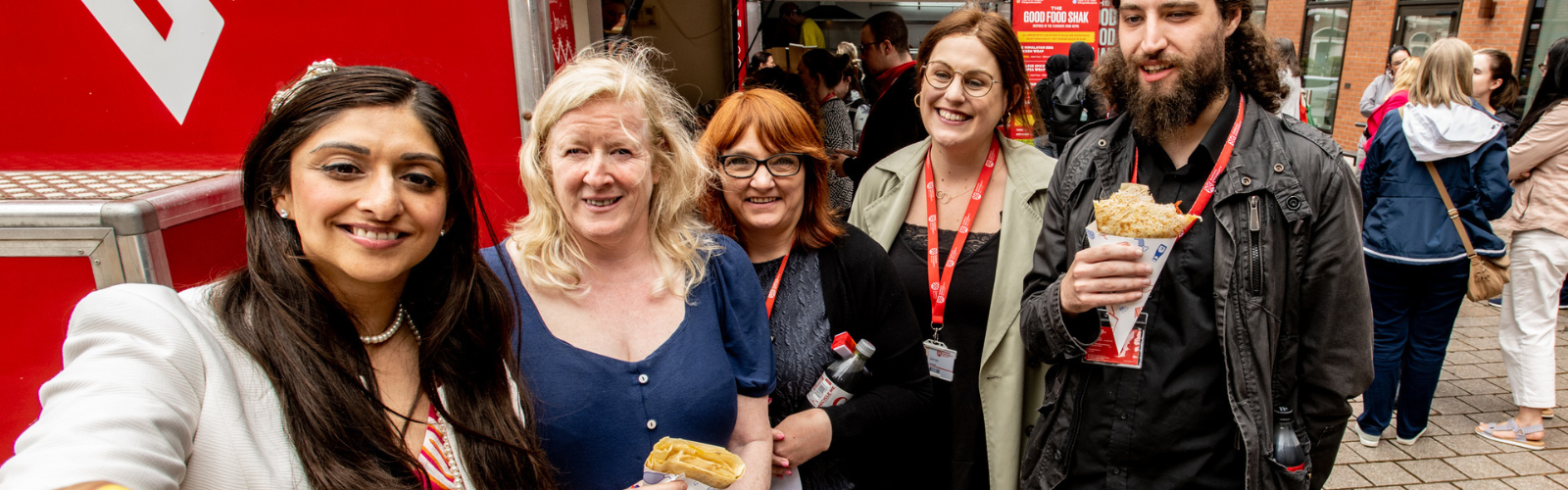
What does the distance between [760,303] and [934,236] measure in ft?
3.00

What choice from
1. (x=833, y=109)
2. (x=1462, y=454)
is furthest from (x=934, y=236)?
(x=1462, y=454)

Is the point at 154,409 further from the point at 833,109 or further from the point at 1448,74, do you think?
the point at 1448,74

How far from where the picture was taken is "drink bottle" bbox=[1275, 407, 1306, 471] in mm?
1908

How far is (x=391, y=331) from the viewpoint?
150 centimetres

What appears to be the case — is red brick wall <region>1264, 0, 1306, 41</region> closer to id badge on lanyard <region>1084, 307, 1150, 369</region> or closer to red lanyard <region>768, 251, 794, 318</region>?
id badge on lanyard <region>1084, 307, 1150, 369</region>

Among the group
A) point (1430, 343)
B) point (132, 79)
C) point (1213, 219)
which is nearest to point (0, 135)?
point (132, 79)

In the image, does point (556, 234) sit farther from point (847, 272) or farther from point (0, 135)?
point (0, 135)

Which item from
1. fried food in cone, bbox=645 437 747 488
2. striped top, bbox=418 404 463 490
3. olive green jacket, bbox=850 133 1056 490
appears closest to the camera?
striped top, bbox=418 404 463 490

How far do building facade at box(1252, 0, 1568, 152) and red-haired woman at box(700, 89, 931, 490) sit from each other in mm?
10301

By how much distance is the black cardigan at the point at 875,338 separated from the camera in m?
2.27

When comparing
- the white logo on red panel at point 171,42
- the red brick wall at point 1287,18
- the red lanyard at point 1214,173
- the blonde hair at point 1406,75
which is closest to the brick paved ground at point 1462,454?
the blonde hair at point 1406,75

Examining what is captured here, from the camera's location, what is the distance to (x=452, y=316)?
5.03 feet

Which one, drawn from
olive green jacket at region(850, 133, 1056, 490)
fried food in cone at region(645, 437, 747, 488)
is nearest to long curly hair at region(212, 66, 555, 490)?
fried food in cone at region(645, 437, 747, 488)

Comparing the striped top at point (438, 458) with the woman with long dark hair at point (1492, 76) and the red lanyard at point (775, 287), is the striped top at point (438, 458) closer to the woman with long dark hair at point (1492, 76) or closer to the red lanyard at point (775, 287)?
the red lanyard at point (775, 287)
